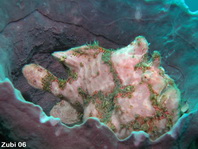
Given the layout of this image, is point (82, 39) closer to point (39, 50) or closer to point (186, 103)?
point (39, 50)

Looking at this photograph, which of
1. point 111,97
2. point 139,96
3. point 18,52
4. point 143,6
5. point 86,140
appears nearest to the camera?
point 86,140

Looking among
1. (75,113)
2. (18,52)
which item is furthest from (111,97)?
(18,52)

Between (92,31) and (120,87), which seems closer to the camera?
(120,87)

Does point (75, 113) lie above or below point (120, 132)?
below

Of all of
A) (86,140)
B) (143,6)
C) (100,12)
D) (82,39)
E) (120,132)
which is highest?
(143,6)

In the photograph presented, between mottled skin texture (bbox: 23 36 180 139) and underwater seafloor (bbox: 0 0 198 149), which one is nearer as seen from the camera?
mottled skin texture (bbox: 23 36 180 139)

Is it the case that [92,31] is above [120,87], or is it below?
above

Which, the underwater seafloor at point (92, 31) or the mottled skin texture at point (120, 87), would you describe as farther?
the underwater seafloor at point (92, 31)

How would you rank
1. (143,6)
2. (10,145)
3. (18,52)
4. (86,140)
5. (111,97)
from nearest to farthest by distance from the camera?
(86,140)
(10,145)
(111,97)
(18,52)
(143,6)
